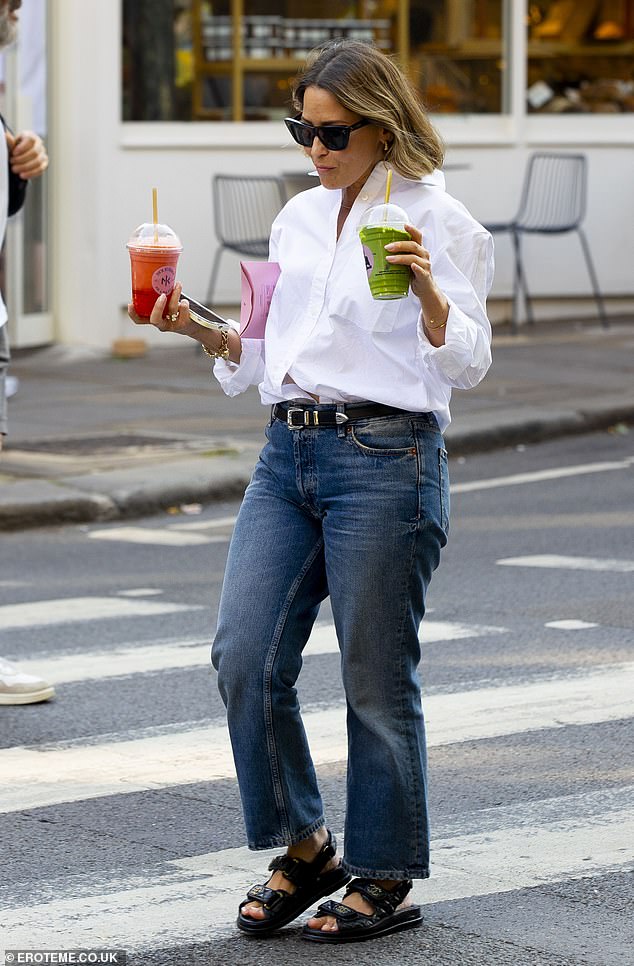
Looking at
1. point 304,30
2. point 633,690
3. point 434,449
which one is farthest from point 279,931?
point 304,30

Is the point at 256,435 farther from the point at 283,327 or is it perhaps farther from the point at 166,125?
the point at 283,327

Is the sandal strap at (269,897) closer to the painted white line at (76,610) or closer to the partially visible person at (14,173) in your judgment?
the partially visible person at (14,173)

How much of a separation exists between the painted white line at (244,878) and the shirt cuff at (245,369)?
3.65 ft

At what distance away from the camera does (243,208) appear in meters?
16.5

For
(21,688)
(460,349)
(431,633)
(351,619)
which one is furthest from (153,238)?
(431,633)

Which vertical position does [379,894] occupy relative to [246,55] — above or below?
below

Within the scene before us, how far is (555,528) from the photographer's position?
924 centimetres

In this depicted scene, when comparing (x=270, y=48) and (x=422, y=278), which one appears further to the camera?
(x=270, y=48)

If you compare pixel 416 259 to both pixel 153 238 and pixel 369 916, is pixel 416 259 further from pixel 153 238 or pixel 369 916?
pixel 369 916

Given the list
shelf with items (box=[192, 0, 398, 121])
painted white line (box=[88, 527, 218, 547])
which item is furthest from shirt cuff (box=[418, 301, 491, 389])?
shelf with items (box=[192, 0, 398, 121])

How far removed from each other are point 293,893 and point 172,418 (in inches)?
333

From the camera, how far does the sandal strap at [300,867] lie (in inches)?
162

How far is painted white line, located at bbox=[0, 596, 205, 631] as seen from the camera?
739 centimetres

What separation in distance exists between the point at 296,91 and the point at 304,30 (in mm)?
13105
